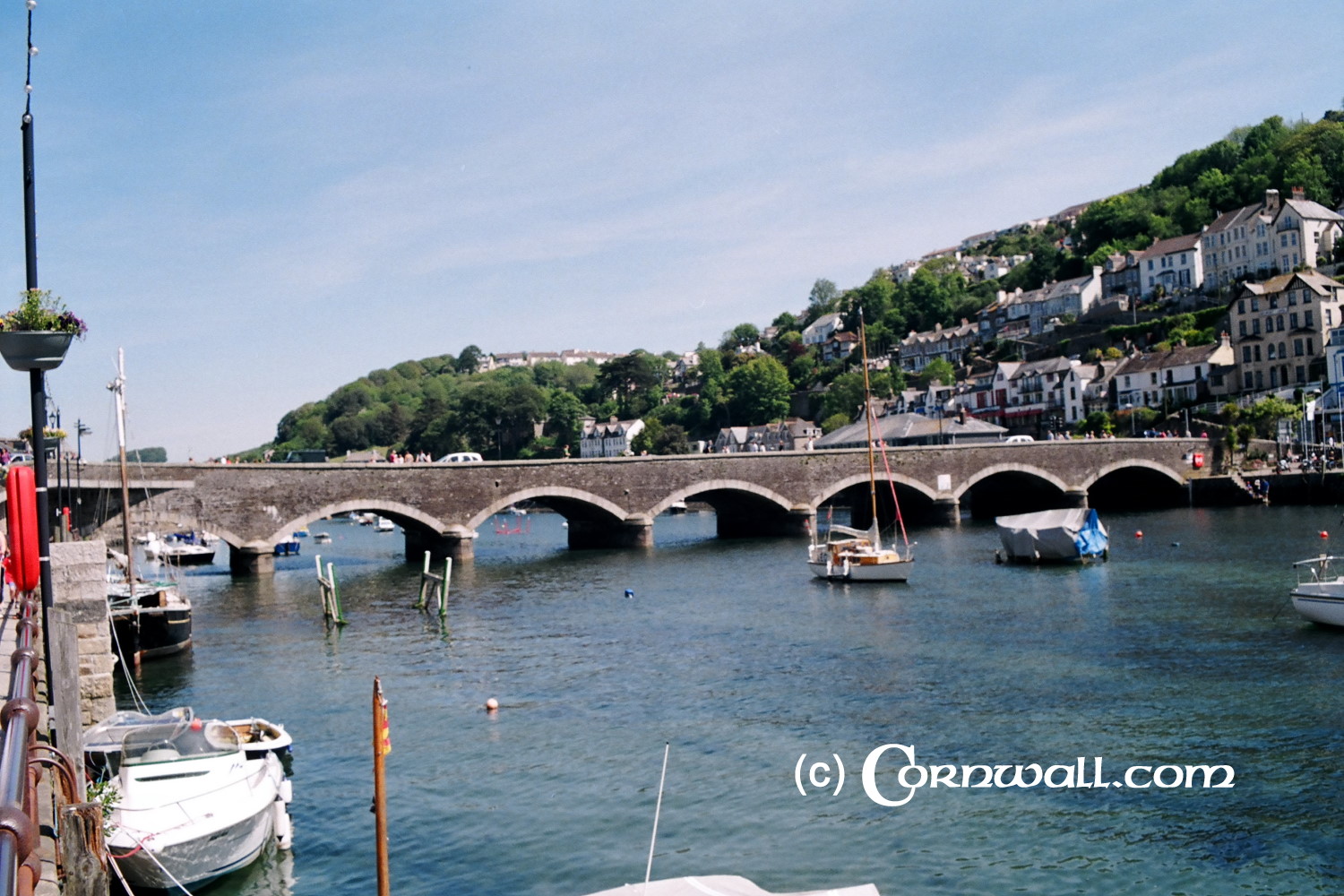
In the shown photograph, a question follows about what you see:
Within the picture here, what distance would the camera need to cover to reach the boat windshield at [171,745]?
14055 millimetres

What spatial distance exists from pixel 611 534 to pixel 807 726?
45602mm

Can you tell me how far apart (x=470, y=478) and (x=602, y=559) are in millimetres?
7958

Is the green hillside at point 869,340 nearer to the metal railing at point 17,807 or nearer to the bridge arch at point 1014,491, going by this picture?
the bridge arch at point 1014,491

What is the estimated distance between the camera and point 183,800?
528 inches

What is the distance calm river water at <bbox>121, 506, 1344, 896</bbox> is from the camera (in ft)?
47.4

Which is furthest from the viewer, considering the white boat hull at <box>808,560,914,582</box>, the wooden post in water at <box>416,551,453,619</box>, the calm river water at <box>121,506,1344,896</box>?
the white boat hull at <box>808,560,914,582</box>

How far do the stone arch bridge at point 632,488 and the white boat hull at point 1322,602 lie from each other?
81.2 feet

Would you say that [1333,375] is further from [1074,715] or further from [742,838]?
[742,838]

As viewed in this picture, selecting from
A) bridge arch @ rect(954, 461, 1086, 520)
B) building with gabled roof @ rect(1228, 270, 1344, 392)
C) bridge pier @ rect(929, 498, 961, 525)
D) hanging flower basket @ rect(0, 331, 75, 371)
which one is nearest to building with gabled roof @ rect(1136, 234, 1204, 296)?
building with gabled roof @ rect(1228, 270, 1344, 392)

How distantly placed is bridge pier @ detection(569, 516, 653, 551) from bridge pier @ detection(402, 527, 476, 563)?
8.23m

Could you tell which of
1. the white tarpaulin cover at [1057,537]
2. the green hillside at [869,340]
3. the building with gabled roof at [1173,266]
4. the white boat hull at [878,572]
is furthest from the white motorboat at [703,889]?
the building with gabled roof at [1173,266]

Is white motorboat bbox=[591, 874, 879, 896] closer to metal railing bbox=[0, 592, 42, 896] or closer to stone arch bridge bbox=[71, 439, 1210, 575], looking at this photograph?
metal railing bbox=[0, 592, 42, 896]

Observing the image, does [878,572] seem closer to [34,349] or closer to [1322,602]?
[1322,602]

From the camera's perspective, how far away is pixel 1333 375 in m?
78.6
